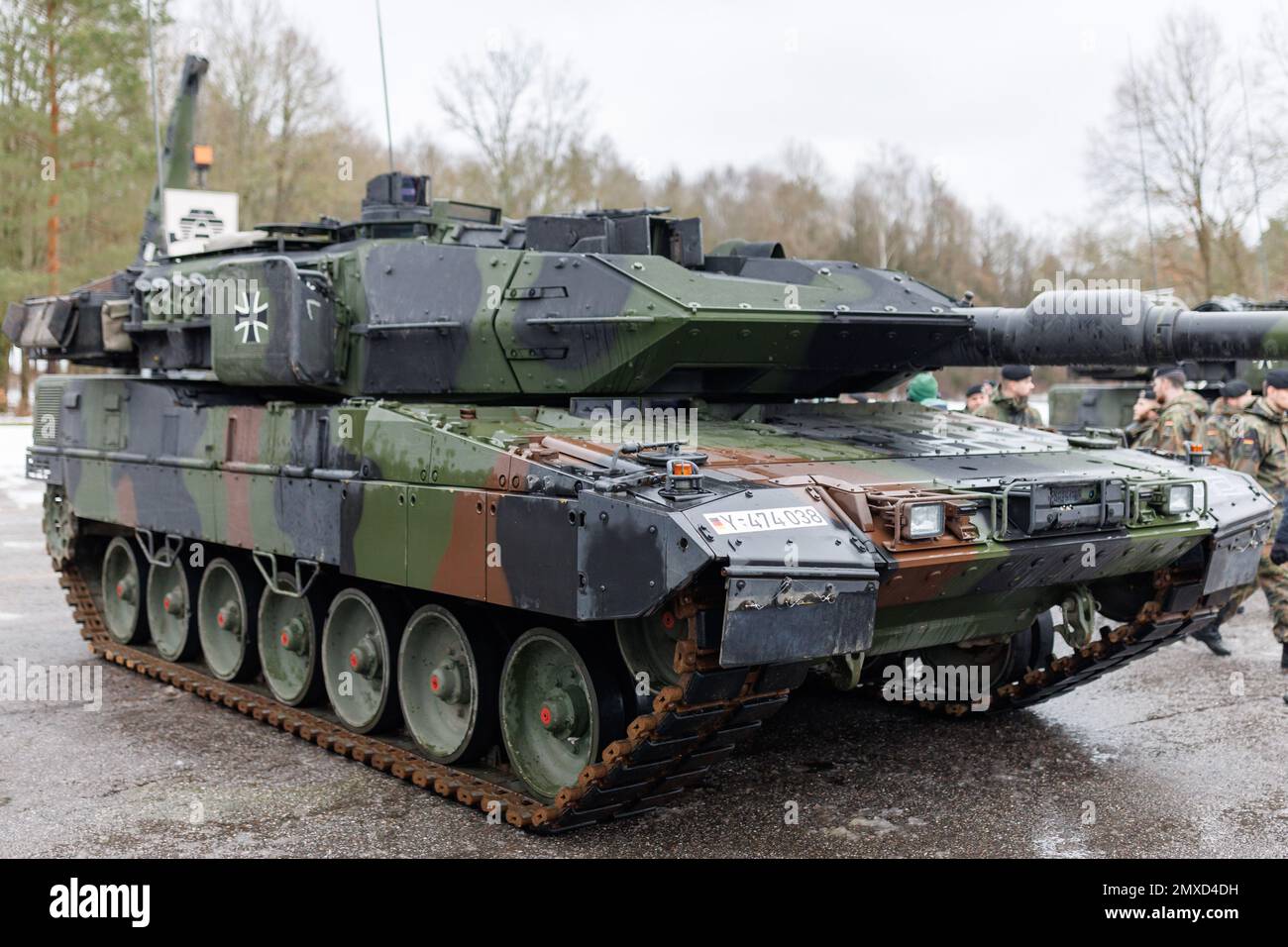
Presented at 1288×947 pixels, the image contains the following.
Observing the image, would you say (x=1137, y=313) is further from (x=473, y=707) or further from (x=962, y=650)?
(x=473, y=707)

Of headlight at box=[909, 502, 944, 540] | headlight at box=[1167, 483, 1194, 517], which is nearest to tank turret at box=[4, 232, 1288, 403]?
→ headlight at box=[1167, 483, 1194, 517]

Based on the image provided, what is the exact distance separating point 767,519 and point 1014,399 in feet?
25.4

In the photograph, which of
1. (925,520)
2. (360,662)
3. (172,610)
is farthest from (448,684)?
(172,610)

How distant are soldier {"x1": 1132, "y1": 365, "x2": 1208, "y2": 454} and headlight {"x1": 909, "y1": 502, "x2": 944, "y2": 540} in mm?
6602

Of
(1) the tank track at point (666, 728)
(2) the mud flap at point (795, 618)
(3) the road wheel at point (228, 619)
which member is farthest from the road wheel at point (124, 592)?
(2) the mud flap at point (795, 618)

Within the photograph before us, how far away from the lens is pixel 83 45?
31359 mm

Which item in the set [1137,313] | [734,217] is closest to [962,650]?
[1137,313]

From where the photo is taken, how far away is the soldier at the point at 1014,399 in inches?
523

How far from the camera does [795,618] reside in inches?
245

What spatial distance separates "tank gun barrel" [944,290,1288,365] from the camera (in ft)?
23.2

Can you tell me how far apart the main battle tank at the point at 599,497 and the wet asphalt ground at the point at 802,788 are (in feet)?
0.93

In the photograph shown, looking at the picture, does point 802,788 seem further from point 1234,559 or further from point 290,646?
point 290,646

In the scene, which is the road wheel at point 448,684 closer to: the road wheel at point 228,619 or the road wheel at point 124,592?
the road wheel at point 228,619
